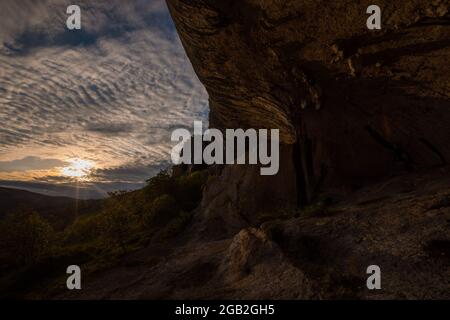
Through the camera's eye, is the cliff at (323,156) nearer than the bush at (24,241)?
Yes

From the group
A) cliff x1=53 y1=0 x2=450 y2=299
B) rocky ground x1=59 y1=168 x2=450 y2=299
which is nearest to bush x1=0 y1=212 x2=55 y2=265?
cliff x1=53 y1=0 x2=450 y2=299

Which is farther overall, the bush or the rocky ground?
the bush

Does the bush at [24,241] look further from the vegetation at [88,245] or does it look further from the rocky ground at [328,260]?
the rocky ground at [328,260]

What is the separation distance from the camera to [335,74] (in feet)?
74.8

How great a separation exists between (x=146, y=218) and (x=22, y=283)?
714 inches

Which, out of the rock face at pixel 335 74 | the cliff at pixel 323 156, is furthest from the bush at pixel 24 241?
the rock face at pixel 335 74

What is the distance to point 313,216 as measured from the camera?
56.5ft

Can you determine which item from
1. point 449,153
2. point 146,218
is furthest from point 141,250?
point 449,153

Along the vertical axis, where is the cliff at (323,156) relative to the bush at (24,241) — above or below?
above

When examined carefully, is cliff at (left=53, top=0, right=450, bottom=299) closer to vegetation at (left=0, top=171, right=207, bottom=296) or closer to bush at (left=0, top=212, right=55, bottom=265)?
vegetation at (left=0, top=171, right=207, bottom=296)

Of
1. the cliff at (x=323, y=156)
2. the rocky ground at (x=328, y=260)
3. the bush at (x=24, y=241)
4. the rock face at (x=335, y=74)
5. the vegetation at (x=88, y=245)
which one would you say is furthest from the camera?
the bush at (x=24, y=241)

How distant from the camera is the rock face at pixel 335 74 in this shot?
18.5 meters

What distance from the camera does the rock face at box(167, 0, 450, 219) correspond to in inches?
727
